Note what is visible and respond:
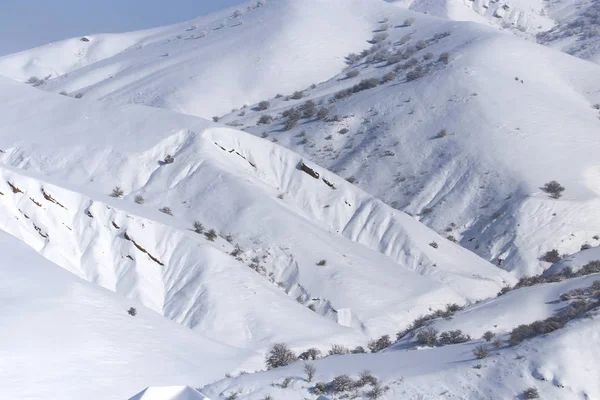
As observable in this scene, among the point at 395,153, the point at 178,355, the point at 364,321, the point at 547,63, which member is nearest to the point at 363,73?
the point at 547,63

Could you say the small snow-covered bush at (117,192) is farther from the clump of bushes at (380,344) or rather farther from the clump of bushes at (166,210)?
the clump of bushes at (380,344)

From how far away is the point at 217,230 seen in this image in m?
35.0

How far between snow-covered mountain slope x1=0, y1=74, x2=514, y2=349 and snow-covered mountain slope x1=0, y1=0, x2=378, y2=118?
23.8 meters

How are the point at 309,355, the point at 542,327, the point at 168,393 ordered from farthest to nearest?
the point at 309,355 → the point at 542,327 → the point at 168,393

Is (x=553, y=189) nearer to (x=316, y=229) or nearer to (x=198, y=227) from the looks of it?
(x=316, y=229)

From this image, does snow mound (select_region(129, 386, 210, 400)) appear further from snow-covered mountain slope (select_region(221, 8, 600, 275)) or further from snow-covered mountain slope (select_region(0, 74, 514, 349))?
snow-covered mountain slope (select_region(221, 8, 600, 275))

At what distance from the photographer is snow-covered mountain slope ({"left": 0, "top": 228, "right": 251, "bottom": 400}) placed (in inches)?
711

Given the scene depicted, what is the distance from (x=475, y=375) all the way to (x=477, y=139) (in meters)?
29.5

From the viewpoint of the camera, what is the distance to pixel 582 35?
257 ft

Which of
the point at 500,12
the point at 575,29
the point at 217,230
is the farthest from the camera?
the point at 500,12

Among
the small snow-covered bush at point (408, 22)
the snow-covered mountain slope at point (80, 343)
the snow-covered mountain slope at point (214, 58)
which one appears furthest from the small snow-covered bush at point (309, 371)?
the small snow-covered bush at point (408, 22)

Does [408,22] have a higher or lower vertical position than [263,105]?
higher

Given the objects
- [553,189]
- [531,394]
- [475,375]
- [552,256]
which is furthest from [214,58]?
[531,394]

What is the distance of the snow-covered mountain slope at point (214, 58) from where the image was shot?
6819 centimetres
